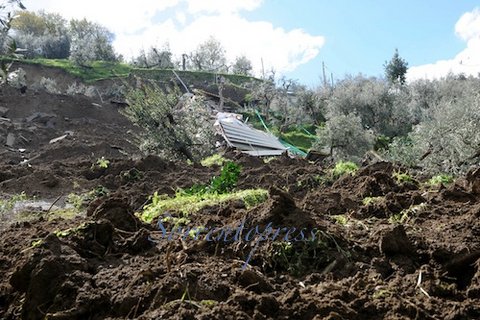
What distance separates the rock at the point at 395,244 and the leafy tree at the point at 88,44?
1887 inches

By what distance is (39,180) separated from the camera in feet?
33.4

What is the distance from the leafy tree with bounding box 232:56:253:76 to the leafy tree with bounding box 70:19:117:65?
587 inches

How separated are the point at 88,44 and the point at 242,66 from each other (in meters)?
19.6

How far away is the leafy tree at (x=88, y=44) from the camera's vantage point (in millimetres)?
48503

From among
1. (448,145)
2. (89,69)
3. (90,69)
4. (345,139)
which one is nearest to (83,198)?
(448,145)

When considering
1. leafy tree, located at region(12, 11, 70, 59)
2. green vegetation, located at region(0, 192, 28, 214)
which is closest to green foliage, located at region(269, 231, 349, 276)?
green vegetation, located at region(0, 192, 28, 214)

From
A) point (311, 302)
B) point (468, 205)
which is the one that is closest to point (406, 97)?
point (468, 205)

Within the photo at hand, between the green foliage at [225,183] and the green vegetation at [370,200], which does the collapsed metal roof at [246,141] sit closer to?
the green foliage at [225,183]

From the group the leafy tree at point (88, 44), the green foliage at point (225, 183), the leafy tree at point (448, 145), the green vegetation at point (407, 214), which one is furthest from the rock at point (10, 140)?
the leafy tree at point (88, 44)

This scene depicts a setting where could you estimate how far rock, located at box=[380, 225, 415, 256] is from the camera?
3.20 m

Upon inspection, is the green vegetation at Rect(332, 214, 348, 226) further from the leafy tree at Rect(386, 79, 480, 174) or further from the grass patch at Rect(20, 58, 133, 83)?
the grass patch at Rect(20, 58, 133, 83)

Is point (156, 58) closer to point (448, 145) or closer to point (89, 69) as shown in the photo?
point (89, 69)

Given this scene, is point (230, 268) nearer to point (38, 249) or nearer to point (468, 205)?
point (38, 249)

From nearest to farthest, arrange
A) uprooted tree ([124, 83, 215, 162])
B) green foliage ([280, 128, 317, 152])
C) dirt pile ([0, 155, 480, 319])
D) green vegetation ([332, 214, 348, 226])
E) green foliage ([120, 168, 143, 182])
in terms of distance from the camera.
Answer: dirt pile ([0, 155, 480, 319]) < green vegetation ([332, 214, 348, 226]) < green foliage ([120, 168, 143, 182]) < uprooted tree ([124, 83, 215, 162]) < green foliage ([280, 128, 317, 152])
